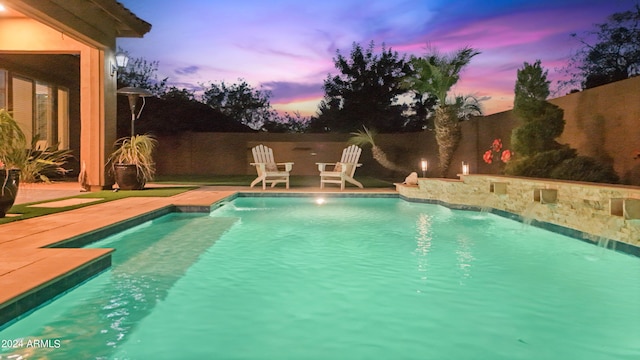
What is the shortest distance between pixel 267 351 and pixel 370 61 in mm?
18638

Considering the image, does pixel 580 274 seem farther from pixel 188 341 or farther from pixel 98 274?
pixel 98 274

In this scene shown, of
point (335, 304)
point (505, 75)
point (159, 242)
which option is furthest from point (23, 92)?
point (505, 75)

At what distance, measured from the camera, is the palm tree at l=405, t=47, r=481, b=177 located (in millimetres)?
10055

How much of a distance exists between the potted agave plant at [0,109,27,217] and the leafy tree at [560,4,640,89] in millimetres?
14922

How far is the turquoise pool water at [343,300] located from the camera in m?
2.32

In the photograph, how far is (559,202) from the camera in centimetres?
557

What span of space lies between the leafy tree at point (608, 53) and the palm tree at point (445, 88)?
665 centimetres

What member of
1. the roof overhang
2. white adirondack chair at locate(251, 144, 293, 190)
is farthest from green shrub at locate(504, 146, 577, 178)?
the roof overhang

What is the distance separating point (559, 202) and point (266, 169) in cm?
610

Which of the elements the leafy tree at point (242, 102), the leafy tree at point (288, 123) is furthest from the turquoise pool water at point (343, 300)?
the leafy tree at point (242, 102)

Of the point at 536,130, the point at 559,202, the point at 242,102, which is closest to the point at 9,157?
the point at 559,202

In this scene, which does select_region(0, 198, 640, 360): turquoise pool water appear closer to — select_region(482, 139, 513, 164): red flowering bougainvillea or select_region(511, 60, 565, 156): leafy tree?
select_region(511, 60, 565, 156): leafy tree

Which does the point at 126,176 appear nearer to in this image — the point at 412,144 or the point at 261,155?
the point at 261,155

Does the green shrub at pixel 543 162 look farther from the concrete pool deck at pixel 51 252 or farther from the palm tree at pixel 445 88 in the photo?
the concrete pool deck at pixel 51 252
